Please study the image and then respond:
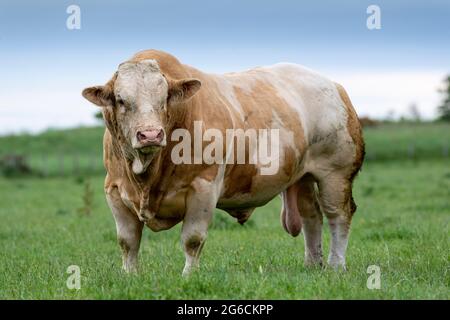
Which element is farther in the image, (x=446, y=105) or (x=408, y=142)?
(x=446, y=105)

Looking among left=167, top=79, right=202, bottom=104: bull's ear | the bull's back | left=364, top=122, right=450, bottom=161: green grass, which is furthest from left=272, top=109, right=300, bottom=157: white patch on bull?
left=364, top=122, right=450, bottom=161: green grass

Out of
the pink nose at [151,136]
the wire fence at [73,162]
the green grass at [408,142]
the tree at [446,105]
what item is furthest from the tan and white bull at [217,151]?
the tree at [446,105]

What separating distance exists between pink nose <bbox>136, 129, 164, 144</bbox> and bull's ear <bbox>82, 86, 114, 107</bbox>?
0.65 metres

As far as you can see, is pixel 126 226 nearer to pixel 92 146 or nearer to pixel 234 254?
pixel 234 254

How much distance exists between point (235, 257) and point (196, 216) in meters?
1.98

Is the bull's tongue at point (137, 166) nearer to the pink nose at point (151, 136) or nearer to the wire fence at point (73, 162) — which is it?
the pink nose at point (151, 136)

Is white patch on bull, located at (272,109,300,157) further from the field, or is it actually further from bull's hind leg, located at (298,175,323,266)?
the field

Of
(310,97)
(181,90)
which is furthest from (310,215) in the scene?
(181,90)

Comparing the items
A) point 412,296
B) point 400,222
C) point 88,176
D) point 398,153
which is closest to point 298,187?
point 412,296

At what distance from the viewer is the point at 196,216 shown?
24.8ft

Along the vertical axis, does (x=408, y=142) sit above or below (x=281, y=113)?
below

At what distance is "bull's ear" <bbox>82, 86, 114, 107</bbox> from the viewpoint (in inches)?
284

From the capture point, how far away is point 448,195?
66.9 feet
